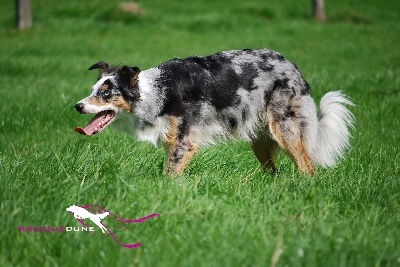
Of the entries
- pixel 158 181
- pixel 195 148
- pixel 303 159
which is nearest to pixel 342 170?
pixel 303 159

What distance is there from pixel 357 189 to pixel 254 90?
4.57 ft

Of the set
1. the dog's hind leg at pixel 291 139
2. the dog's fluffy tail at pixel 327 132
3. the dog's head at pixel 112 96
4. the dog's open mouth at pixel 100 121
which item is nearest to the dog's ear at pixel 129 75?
the dog's head at pixel 112 96

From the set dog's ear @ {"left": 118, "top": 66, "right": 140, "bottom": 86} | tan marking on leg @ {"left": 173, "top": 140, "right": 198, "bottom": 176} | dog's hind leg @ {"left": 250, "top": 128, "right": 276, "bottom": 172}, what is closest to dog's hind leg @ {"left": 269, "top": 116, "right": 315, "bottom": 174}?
dog's hind leg @ {"left": 250, "top": 128, "right": 276, "bottom": 172}

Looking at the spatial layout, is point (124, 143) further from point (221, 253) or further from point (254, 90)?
point (221, 253)

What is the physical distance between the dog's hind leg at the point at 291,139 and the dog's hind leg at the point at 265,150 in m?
0.31

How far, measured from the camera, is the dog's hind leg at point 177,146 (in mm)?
4520

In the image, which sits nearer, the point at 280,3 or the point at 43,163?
the point at 43,163

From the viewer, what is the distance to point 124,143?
5508 millimetres

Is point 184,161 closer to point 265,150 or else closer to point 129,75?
point 129,75

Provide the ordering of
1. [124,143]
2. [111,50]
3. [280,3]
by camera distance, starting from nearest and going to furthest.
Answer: [124,143], [111,50], [280,3]

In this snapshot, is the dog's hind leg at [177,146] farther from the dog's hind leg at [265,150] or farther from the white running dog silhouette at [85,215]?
the white running dog silhouette at [85,215]
